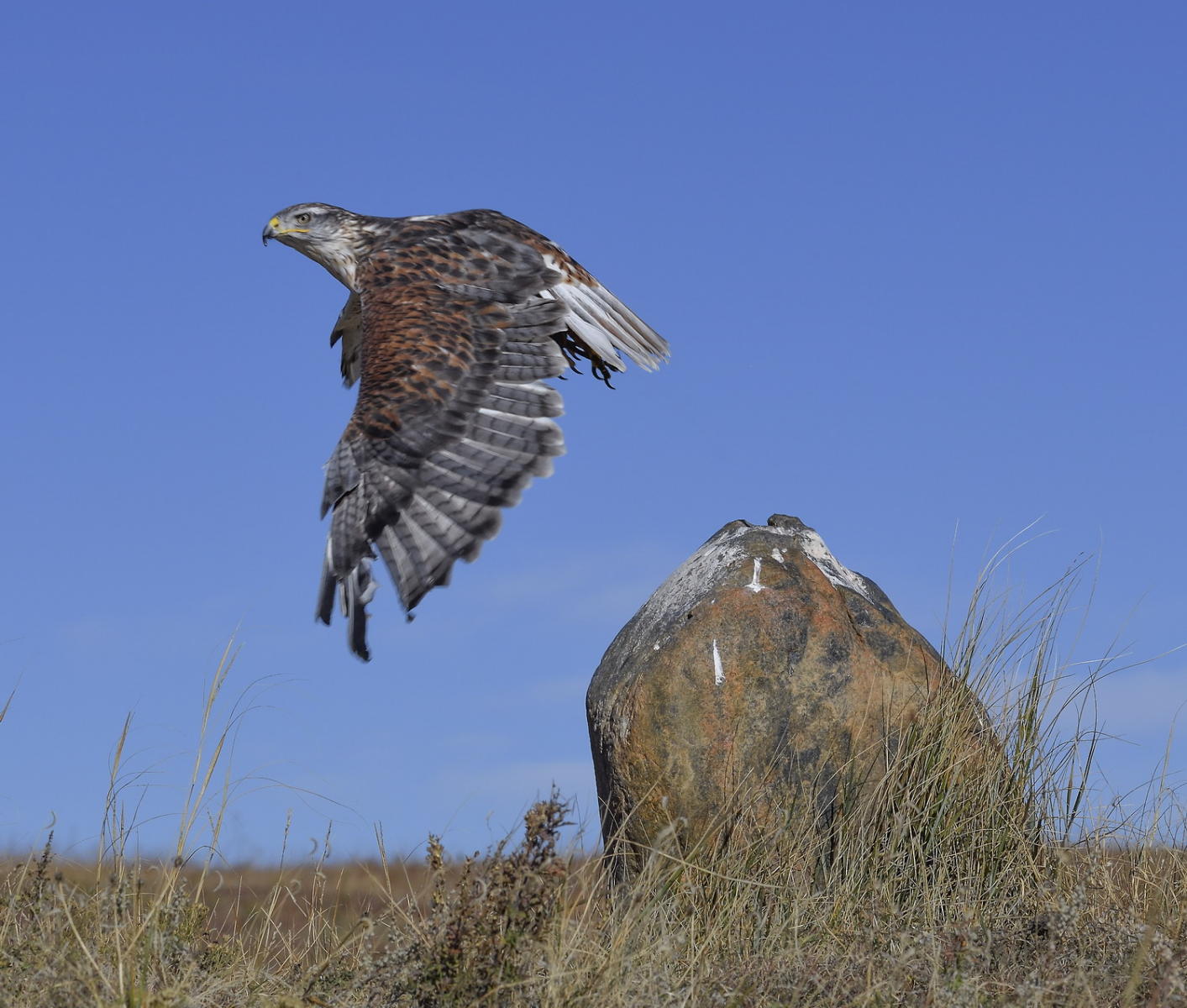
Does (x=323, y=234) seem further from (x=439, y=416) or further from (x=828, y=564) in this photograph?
(x=828, y=564)

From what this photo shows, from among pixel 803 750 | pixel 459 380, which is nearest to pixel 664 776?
pixel 803 750

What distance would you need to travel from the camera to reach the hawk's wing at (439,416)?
19.1ft

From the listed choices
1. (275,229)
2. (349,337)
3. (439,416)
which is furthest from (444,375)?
(275,229)

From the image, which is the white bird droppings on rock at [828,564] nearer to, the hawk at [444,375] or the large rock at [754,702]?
the large rock at [754,702]

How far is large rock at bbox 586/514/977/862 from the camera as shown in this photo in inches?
245

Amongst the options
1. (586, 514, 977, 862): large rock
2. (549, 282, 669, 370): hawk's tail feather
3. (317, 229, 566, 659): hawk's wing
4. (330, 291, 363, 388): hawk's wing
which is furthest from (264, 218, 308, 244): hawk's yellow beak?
(586, 514, 977, 862): large rock

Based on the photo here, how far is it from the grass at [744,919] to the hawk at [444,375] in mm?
974

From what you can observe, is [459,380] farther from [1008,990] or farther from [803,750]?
[1008,990]

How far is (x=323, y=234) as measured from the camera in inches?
355

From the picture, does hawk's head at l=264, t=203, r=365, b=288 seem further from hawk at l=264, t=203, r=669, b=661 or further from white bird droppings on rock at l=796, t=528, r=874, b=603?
white bird droppings on rock at l=796, t=528, r=874, b=603

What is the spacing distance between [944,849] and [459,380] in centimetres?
341

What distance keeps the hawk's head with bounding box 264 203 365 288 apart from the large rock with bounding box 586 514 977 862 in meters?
3.81

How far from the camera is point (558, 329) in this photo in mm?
7160

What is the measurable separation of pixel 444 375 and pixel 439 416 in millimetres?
308
